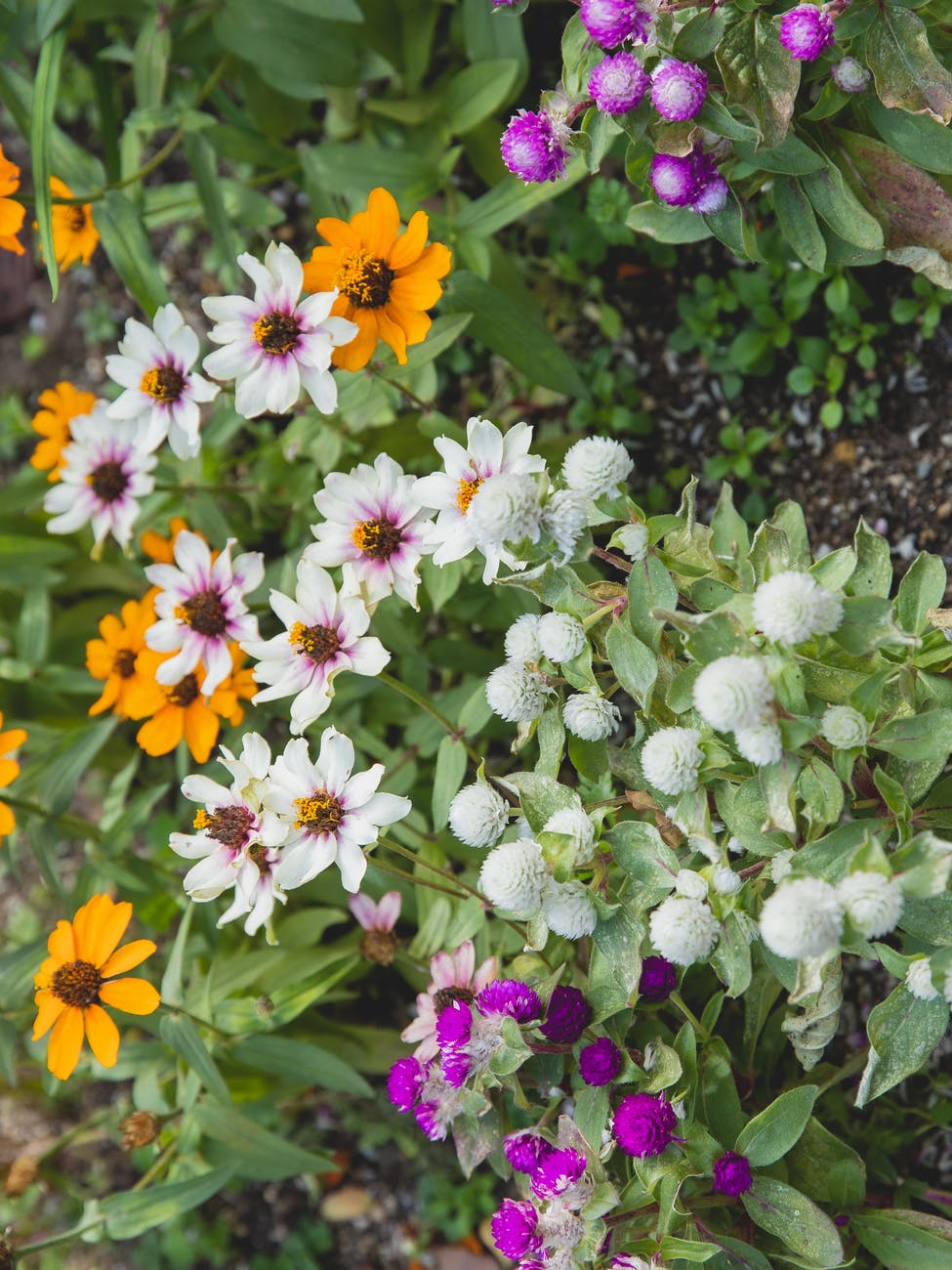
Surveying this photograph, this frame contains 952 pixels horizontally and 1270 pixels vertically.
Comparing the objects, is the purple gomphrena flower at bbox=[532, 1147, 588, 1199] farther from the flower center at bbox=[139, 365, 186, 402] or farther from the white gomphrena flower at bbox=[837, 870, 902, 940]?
the flower center at bbox=[139, 365, 186, 402]

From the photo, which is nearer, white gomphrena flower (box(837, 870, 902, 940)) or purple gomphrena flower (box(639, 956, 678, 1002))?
white gomphrena flower (box(837, 870, 902, 940))

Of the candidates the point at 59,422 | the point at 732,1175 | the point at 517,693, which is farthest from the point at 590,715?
the point at 59,422

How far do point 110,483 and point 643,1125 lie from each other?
1311mm

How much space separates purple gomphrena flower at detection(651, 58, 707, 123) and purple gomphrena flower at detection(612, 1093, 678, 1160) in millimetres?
1125

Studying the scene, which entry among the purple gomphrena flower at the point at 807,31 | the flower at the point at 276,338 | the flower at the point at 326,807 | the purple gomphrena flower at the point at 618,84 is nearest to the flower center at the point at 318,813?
the flower at the point at 326,807

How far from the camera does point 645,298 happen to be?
218 cm

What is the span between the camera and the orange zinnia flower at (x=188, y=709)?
1743 mm

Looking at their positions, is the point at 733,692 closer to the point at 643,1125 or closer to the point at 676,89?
the point at 643,1125

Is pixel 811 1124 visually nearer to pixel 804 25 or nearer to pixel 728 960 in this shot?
pixel 728 960

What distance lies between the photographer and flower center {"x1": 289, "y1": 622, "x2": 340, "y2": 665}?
1.44m

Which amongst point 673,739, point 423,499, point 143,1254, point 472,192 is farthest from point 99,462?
point 143,1254

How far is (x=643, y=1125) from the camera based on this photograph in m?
1.22

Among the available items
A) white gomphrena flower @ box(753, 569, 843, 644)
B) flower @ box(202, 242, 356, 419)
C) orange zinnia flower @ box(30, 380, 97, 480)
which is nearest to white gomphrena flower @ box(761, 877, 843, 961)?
white gomphrena flower @ box(753, 569, 843, 644)

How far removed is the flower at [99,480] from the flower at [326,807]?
694 mm
